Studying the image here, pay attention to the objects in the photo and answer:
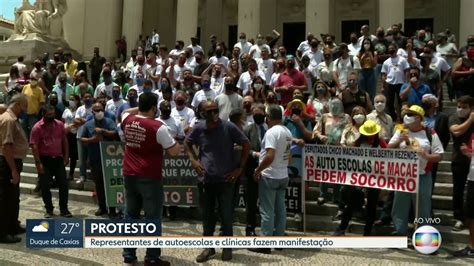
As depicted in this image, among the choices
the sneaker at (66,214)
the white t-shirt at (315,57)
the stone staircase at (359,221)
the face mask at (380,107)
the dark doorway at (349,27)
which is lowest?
the sneaker at (66,214)

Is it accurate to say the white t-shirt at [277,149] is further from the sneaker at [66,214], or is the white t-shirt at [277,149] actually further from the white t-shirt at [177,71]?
the white t-shirt at [177,71]

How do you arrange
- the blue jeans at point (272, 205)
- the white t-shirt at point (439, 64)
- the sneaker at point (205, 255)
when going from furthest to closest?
the white t-shirt at point (439, 64), the blue jeans at point (272, 205), the sneaker at point (205, 255)

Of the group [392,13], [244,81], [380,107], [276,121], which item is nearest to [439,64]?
[244,81]

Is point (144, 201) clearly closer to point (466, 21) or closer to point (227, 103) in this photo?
point (227, 103)

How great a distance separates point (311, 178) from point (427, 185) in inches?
67.3

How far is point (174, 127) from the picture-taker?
906 centimetres

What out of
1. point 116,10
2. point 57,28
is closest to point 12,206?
point 57,28

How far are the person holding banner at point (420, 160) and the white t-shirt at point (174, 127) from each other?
151 inches

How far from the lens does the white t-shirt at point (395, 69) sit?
11.7 meters

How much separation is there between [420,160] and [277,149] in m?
2.07

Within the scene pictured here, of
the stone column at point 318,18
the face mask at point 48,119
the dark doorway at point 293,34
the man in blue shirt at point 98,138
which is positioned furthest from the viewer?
the dark doorway at point 293,34

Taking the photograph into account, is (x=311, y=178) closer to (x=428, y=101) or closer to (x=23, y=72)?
(x=428, y=101)

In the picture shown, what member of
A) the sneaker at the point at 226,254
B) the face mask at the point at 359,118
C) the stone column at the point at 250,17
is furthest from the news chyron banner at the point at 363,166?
the stone column at the point at 250,17

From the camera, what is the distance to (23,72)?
15078 millimetres
